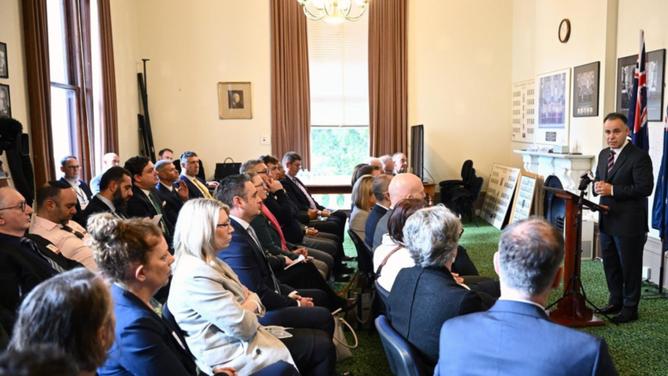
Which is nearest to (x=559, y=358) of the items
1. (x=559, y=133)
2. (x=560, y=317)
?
(x=560, y=317)

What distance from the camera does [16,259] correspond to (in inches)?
101

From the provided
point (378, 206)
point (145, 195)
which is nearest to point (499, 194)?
point (378, 206)

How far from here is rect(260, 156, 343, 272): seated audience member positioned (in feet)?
15.5

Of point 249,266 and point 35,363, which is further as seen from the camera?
point 249,266

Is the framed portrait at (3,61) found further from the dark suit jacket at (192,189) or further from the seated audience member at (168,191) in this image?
the dark suit jacket at (192,189)

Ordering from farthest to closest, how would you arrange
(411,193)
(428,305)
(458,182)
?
1. (458,182)
2. (411,193)
3. (428,305)

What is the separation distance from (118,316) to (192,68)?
25.0 ft

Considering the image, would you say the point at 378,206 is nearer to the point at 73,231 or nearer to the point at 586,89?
the point at 73,231

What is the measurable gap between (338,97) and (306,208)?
3.26 metres

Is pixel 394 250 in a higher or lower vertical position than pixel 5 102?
lower

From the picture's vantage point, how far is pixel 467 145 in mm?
9047

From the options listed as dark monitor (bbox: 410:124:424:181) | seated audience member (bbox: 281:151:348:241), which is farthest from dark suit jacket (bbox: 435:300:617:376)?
dark monitor (bbox: 410:124:424:181)

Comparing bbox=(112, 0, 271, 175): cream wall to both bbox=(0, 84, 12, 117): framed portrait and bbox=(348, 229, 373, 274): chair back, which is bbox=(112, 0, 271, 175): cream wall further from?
bbox=(348, 229, 373, 274): chair back

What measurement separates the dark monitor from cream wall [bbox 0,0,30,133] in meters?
5.12
